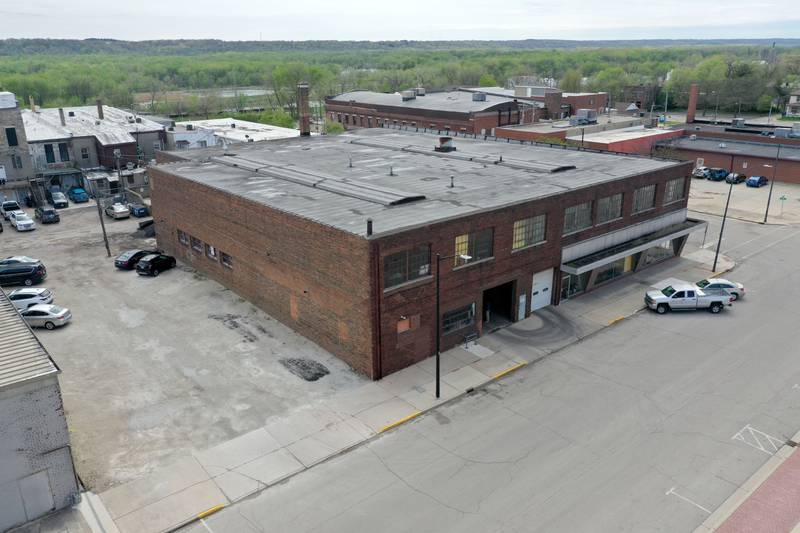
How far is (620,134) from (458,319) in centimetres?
6490

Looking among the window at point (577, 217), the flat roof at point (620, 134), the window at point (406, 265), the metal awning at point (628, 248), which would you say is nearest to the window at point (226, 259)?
the window at point (406, 265)

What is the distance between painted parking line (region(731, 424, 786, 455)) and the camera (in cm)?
2286

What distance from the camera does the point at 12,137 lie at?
202 ft

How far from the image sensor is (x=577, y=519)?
19172mm

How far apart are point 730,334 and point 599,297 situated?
775 cm

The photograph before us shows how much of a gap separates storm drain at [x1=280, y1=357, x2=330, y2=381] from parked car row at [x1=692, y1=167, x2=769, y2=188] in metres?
61.5

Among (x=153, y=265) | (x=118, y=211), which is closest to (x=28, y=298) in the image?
(x=153, y=265)

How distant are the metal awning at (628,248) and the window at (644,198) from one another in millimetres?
2023

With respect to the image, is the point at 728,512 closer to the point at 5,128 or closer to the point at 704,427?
the point at 704,427

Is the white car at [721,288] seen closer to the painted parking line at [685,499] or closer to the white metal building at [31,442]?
the painted parking line at [685,499]

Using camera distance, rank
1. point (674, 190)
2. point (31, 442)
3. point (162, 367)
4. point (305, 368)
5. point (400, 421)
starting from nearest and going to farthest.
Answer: point (31, 442) < point (400, 421) < point (305, 368) < point (162, 367) < point (674, 190)

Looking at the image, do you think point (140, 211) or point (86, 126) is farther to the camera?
point (86, 126)

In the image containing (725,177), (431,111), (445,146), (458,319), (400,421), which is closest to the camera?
(400,421)

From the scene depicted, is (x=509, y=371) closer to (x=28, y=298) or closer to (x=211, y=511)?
(x=211, y=511)
